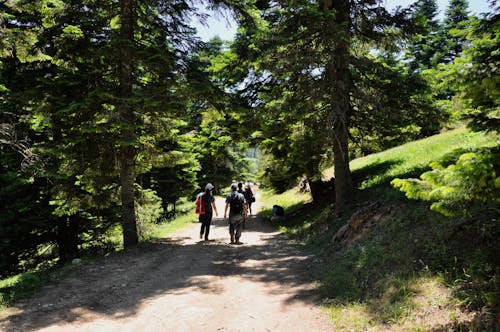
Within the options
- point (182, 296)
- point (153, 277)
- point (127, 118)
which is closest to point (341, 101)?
point (127, 118)

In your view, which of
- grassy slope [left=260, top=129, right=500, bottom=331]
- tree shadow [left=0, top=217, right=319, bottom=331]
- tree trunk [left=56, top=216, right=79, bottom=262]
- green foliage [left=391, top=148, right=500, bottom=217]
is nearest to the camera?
green foliage [left=391, top=148, right=500, bottom=217]

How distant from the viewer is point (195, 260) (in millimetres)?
10211

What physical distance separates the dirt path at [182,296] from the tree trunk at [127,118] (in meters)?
1.22

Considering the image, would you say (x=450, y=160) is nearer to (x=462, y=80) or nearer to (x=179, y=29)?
(x=462, y=80)

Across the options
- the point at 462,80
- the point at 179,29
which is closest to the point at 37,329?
the point at 462,80

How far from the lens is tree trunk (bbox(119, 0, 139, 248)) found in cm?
1112

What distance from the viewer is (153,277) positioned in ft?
27.9

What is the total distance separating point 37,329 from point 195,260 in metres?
5.15

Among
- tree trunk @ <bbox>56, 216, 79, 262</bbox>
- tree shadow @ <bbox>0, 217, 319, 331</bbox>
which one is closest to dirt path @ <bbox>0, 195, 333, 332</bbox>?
tree shadow @ <bbox>0, 217, 319, 331</bbox>

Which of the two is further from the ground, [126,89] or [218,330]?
[126,89]

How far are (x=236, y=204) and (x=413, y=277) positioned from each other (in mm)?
7908

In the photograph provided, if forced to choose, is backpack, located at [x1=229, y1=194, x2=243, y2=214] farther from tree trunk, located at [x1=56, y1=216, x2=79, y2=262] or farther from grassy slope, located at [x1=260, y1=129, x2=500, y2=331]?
tree trunk, located at [x1=56, y1=216, x2=79, y2=262]

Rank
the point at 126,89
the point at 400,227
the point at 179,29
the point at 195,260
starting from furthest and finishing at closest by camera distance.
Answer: the point at 179,29
the point at 126,89
the point at 195,260
the point at 400,227

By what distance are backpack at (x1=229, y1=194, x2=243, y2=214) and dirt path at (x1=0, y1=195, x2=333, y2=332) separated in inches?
75.2
